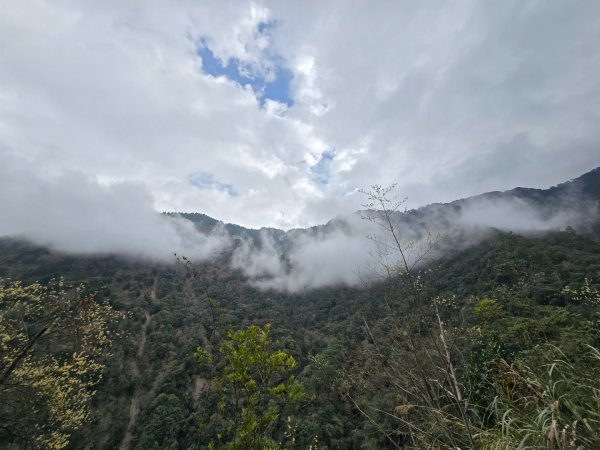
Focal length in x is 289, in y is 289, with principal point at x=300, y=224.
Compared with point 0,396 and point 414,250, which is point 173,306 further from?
point 414,250

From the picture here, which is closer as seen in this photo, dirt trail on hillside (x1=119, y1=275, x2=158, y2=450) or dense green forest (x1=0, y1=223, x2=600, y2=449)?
dense green forest (x1=0, y1=223, x2=600, y2=449)

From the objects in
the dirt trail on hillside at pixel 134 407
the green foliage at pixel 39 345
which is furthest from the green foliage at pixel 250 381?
the dirt trail on hillside at pixel 134 407

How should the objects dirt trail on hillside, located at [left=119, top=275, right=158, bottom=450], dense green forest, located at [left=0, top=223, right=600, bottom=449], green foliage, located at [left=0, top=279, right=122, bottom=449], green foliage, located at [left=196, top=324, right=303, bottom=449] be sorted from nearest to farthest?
green foliage, located at [left=196, top=324, right=303, bottom=449] → dense green forest, located at [left=0, top=223, right=600, bottom=449] → green foliage, located at [left=0, top=279, right=122, bottom=449] → dirt trail on hillside, located at [left=119, top=275, right=158, bottom=450]

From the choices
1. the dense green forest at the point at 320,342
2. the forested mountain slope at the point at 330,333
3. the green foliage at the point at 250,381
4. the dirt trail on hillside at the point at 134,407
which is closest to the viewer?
the green foliage at the point at 250,381

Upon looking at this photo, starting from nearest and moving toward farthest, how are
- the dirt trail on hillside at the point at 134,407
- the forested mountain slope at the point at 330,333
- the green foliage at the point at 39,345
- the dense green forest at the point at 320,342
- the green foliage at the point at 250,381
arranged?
the green foliage at the point at 250,381
the dense green forest at the point at 320,342
the green foliage at the point at 39,345
the forested mountain slope at the point at 330,333
the dirt trail on hillside at the point at 134,407

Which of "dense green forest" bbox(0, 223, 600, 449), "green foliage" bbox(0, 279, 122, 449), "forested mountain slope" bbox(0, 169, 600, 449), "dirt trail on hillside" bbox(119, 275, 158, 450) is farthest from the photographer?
"dirt trail on hillside" bbox(119, 275, 158, 450)

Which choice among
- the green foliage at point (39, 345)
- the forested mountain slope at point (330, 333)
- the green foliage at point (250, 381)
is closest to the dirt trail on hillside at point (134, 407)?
the forested mountain slope at point (330, 333)

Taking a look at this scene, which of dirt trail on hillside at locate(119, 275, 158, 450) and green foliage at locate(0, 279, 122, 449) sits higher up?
green foliage at locate(0, 279, 122, 449)

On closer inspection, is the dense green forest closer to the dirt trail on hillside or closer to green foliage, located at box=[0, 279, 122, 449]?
the dirt trail on hillside

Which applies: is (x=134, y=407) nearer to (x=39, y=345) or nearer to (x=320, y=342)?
(x=320, y=342)

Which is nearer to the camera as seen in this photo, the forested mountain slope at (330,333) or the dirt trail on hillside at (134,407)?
the forested mountain slope at (330,333)

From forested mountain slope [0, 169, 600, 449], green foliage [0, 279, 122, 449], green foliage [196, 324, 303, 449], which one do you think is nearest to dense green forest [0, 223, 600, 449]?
green foliage [196, 324, 303, 449]

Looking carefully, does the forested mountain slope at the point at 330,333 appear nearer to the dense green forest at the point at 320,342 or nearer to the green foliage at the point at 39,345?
the dense green forest at the point at 320,342

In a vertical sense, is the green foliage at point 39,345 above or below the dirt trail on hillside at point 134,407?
above
